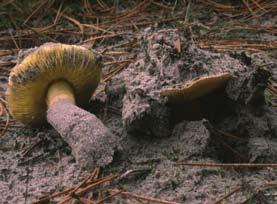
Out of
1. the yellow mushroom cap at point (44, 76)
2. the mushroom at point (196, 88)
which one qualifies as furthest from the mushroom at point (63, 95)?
the mushroom at point (196, 88)

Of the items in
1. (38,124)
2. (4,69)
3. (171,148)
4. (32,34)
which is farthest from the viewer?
(32,34)

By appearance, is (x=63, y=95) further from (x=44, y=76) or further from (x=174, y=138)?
(x=174, y=138)

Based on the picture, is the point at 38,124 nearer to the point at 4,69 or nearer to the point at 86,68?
the point at 86,68

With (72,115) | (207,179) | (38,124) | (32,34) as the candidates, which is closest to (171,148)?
(207,179)

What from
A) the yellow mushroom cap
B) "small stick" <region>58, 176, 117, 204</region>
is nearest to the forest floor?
"small stick" <region>58, 176, 117, 204</region>

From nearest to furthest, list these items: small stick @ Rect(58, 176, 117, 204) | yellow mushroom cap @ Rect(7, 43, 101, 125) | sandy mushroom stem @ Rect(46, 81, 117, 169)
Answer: small stick @ Rect(58, 176, 117, 204) → sandy mushroom stem @ Rect(46, 81, 117, 169) → yellow mushroom cap @ Rect(7, 43, 101, 125)

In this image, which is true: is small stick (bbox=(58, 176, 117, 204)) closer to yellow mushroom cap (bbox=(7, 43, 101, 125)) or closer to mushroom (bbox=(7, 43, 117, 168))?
mushroom (bbox=(7, 43, 117, 168))

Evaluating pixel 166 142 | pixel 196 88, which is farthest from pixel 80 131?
pixel 196 88
